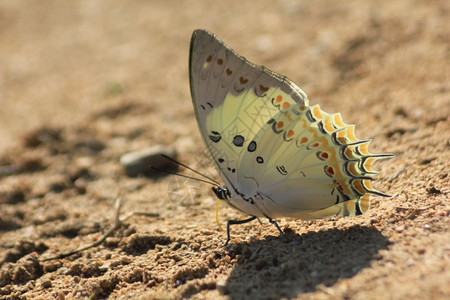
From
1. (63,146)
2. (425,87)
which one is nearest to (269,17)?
(425,87)

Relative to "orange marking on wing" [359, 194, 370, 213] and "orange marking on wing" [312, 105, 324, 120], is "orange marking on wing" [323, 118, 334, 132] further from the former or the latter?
"orange marking on wing" [359, 194, 370, 213]

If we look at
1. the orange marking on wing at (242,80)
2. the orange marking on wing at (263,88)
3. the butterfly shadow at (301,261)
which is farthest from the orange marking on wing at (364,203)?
the orange marking on wing at (242,80)

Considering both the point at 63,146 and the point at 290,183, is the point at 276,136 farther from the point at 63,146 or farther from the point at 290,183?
the point at 63,146

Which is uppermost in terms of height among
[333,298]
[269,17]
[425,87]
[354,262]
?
[269,17]

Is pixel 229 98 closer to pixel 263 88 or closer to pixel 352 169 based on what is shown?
pixel 263 88

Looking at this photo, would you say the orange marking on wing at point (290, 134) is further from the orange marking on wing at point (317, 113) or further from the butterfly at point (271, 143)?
the orange marking on wing at point (317, 113)
